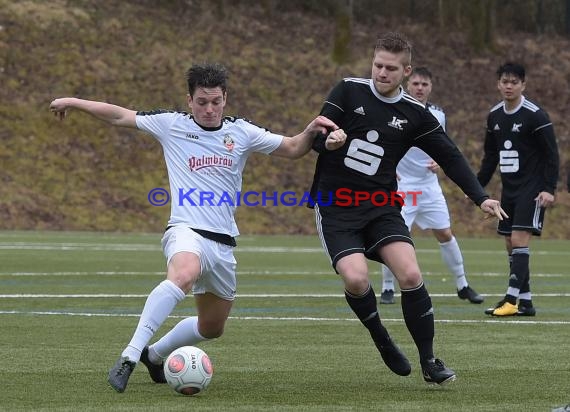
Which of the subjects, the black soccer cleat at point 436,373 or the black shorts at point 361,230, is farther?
the black shorts at point 361,230

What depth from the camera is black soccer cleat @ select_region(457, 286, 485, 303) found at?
13.0 meters

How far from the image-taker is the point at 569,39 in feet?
136

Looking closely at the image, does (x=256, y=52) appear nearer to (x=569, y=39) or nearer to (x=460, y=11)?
(x=460, y=11)

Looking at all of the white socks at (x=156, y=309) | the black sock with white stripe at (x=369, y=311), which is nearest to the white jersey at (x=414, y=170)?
the black sock with white stripe at (x=369, y=311)

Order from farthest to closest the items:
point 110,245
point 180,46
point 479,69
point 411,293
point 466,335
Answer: point 479,69 → point 180,46 → point 110,245 → point 466,335 → point 411,293

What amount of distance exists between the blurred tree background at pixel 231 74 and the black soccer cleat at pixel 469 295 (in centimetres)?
1590

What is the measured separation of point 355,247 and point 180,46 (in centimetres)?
2836

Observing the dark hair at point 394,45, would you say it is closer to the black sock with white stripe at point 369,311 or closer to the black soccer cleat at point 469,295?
the black sock with white stripe at point 369,311

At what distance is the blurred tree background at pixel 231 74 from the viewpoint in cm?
2903

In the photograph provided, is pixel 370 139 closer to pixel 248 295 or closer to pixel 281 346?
Answer: pixel 281 346

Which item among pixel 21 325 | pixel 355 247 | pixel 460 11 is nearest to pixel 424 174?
pixel 21 325

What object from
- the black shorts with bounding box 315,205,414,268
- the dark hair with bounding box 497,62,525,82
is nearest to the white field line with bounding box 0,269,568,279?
the dark hair with bounding box 497,62,525,82

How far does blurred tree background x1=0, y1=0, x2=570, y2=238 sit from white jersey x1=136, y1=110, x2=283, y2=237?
20125 mm

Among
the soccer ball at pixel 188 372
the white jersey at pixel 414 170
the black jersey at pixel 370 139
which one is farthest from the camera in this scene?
the white jersey at pixel 414 170
